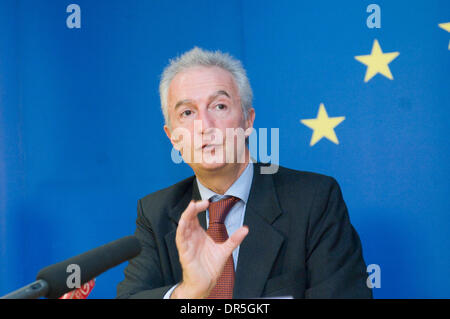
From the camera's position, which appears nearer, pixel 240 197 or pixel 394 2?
pixel 240 197

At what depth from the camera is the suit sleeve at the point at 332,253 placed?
111cm

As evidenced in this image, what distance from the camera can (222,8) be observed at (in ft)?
6.24

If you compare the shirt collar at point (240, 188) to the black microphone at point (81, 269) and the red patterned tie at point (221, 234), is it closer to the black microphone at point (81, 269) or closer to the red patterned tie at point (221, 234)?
the red patterned tie at point (221, 234)

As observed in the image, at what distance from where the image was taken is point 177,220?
130cm

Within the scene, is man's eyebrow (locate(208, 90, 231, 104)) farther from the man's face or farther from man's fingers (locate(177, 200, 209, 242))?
man's fingers (locate(177, 200, 209, 242))

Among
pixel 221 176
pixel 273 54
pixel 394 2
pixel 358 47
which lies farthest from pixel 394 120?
pixel 221 176

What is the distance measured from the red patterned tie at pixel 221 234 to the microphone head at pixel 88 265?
40 centimetres

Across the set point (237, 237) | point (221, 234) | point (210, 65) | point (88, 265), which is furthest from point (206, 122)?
point (88, 265)

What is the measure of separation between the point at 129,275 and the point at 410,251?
3.10ft

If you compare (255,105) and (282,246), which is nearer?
(282,246)

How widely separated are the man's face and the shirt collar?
0.06 m

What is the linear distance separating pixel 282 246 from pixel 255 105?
807 mm

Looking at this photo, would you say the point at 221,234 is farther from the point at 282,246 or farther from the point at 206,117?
the point at 206,117
